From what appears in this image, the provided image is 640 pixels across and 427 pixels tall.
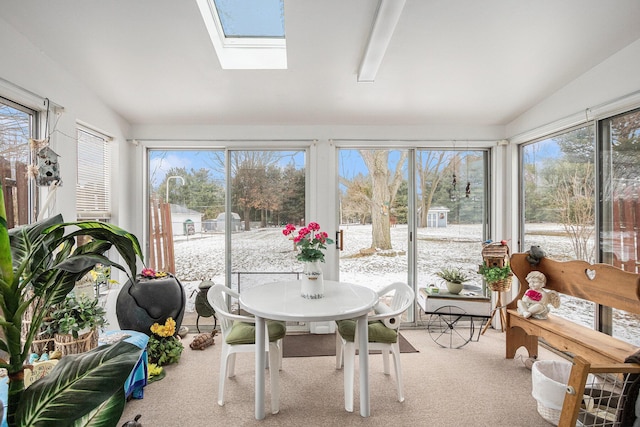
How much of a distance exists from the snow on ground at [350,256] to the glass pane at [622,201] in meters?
1.31

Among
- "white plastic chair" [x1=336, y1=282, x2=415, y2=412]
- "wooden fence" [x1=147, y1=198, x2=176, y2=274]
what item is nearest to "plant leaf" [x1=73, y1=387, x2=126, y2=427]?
"white plastic chair" [x1=336, y1=282, x2=415, y2=412]

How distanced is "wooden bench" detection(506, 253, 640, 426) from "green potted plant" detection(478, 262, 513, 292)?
301 millimetres

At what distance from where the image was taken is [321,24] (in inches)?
82.3

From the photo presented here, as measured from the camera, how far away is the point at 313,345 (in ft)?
9.92

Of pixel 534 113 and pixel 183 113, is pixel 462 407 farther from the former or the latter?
pixel 183 113

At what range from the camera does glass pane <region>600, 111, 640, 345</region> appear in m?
2.17

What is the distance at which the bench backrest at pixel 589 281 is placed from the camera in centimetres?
194

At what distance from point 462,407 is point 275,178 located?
2667 millimetres

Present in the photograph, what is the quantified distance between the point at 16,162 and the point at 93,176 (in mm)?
808

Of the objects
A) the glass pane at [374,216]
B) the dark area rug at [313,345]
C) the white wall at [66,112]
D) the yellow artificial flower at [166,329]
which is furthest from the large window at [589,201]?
the white wall at [66,112]

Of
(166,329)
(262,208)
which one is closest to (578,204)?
(262,208)

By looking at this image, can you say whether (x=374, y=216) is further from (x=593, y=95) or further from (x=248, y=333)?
(x=593, y=95)

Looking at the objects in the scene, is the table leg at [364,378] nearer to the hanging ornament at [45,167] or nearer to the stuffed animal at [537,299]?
the stuffed animal at [537,299]

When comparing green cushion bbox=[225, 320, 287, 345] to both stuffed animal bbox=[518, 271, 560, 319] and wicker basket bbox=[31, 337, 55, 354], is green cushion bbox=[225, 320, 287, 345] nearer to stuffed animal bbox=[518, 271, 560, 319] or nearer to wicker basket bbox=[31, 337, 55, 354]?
wicker basket bbox=[31, 337, 55, 354]
